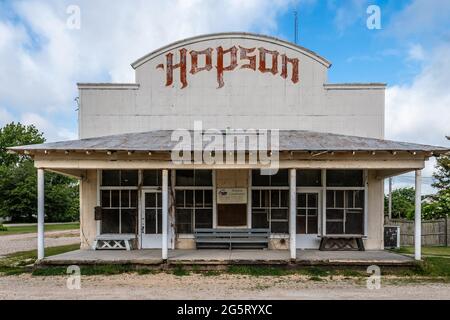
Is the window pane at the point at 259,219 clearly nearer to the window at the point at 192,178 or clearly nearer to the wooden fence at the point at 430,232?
the window at the point at 192,178

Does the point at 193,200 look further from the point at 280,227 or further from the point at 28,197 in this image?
the point at 28,197

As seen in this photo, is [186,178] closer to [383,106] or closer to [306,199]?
[306,199]

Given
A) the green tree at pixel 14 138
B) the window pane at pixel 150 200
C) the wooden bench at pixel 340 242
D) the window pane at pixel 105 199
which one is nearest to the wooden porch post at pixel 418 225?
the wooden bench at pixel 340 242

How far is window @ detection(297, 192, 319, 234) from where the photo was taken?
12844 mm

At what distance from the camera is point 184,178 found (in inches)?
510

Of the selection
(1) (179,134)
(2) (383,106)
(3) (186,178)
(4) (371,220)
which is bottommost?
(4) (371,220)

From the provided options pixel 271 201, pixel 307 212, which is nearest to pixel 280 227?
pixel 271 201

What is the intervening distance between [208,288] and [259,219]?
4.55 meters

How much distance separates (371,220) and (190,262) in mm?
6220

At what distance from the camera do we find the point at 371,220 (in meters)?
13.1

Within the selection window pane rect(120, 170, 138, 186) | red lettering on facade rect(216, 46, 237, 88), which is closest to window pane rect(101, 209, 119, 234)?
window pane rect(120, 170, 138, 186)

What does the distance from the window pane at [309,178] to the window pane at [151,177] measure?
14.7 ft

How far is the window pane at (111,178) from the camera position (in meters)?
13.0
